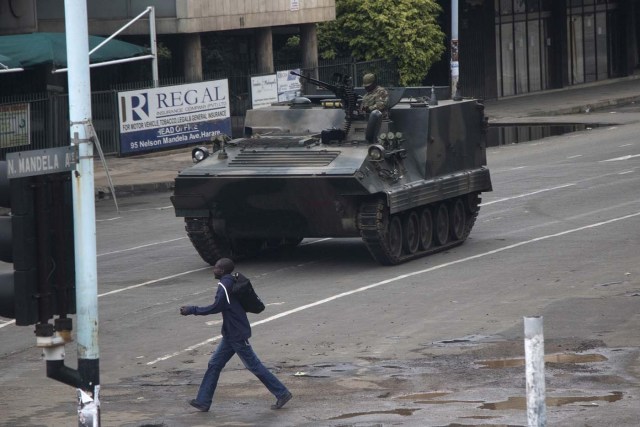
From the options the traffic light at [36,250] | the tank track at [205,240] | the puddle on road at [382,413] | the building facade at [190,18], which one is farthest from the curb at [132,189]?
the traffic light at [36,250]

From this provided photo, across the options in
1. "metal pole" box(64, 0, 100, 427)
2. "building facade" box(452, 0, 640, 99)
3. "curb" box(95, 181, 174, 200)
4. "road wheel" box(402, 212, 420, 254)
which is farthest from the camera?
"building facade" box(452, 0, 640, 99)

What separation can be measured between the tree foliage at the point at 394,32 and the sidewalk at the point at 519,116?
2.81m

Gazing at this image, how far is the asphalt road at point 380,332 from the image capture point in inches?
458

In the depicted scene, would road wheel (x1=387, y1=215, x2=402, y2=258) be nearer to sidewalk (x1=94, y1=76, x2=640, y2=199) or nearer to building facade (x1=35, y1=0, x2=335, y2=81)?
sidewalk (x1=94, y1=76, x2=640, y2=199)

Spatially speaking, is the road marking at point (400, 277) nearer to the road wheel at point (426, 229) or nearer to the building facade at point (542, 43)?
the road wheel at point (426, 229)

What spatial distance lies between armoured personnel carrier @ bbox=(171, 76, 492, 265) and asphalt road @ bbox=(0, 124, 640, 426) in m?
0.48

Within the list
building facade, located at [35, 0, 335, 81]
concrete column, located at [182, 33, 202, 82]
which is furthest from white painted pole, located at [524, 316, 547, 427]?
concrete column, located at [182, 33, 202, 82]

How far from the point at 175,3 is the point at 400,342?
24760mm

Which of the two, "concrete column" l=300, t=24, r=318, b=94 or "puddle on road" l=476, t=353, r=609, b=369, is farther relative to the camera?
"concrete column" l=300, t=24, r=318, b=94

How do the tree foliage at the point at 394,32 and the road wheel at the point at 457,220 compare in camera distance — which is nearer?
the road wheel at the point at 457,220

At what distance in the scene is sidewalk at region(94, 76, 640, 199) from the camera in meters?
30.7

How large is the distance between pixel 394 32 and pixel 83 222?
1410 inches

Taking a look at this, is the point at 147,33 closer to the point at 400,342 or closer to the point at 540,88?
the point at 540,88

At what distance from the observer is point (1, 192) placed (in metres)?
6.57
